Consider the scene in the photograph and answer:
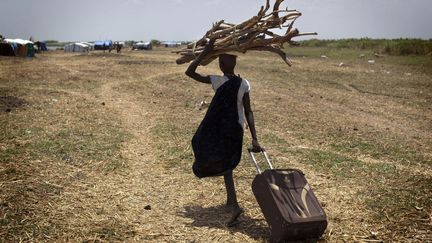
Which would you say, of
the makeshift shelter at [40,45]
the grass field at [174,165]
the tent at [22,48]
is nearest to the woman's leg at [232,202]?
the grass field at [174,165]

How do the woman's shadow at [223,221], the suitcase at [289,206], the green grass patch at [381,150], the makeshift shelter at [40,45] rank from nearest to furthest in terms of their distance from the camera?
1. the suitcase at [289,206]
2. the woman's shadow at [223,221]
3. the green grass patch at [381,150]
4. the makeshift shelter at [40,45]

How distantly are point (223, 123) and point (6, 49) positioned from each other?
37.6 meters

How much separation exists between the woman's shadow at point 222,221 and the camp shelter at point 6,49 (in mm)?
36815

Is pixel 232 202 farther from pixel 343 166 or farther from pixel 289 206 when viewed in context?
pixel 343 166

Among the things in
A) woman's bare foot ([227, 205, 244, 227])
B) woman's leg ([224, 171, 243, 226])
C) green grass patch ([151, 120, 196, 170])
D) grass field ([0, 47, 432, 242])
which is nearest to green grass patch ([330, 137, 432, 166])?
grass field ([0, 47, 432, 242])

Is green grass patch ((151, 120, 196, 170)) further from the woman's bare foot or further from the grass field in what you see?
the woman's bare foot

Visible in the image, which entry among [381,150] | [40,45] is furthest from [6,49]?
[381,150]

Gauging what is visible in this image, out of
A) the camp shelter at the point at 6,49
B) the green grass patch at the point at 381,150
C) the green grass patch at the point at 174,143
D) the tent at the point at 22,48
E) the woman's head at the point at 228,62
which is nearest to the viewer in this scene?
the woman's head at the point at 228,62

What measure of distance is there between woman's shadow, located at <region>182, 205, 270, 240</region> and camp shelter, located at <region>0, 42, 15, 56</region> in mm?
36815

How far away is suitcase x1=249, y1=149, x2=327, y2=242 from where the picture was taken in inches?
151

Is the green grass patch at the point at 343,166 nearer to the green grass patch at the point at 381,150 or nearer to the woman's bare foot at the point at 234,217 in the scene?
the green grass patch at the point at 381,150

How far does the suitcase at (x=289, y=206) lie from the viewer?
383 centimetres

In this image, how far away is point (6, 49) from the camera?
117 feet

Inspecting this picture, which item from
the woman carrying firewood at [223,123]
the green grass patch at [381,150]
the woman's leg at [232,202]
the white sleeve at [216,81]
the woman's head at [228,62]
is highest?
the woman's head at [228,62]
